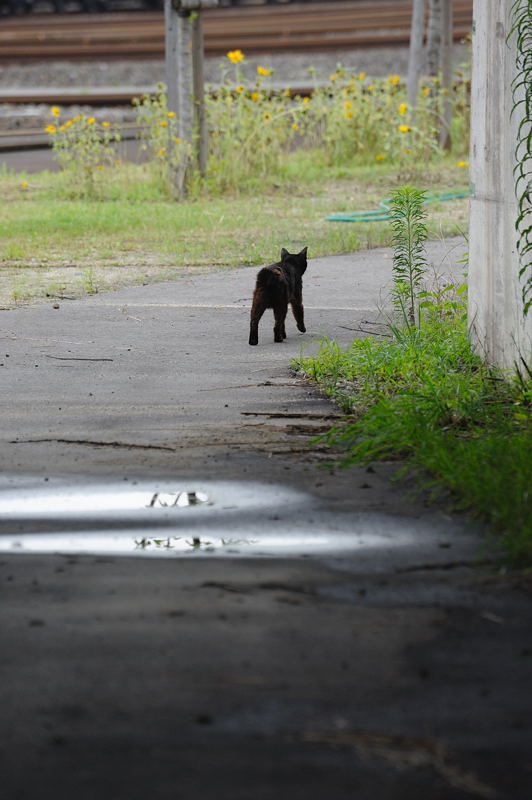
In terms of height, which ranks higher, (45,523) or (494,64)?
(494,64)

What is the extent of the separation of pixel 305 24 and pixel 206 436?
25568 millimetres

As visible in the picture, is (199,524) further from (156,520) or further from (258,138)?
(258,138)

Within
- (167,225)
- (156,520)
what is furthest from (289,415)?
(167,225)

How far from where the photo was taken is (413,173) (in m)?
15.8

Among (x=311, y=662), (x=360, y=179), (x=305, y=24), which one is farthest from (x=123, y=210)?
(x=305, y=24)

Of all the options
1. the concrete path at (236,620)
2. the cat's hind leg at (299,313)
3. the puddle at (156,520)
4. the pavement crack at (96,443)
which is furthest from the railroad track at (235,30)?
the puddle at (156,520)

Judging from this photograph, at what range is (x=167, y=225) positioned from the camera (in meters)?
11.9

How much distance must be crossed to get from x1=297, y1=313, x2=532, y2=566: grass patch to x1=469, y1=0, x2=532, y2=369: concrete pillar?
6.6 inches

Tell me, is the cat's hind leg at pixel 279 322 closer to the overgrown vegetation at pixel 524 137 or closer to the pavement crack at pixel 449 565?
the overgrown vegetation at pixel 524 137

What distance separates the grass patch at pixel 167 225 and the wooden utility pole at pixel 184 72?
776 mm

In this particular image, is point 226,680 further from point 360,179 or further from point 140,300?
point 360,179

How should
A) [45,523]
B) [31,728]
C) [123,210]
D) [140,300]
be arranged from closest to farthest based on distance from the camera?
[31,728] → [45,523] → [140,300] → [123,210]

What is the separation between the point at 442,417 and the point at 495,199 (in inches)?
49.5

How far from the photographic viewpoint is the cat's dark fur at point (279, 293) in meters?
6.55
